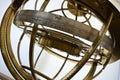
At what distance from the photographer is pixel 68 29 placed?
46 cm

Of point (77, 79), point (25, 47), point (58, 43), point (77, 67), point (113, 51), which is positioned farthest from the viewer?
point (77, 79)

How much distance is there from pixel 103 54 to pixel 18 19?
0.30 metres

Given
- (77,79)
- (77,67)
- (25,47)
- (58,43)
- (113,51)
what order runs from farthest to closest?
(77,79) < (25,47) < (58,43) < (113,51) < (77,67)

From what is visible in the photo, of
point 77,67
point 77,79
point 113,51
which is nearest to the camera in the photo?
point 77,67

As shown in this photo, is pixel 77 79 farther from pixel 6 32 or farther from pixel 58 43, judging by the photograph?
pixel 6 32

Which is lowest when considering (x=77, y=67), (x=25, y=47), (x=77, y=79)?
(x=77, y=79)

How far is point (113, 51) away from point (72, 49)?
0.16 meters

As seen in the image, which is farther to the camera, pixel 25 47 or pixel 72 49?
pixel 25 47

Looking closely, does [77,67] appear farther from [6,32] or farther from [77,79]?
[77,79]

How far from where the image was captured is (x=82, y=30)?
0.48 metres

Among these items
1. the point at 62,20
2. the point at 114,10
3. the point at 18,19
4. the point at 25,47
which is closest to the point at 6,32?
the point at 18,19

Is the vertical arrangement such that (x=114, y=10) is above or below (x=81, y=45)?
above

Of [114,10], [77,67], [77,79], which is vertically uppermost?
[114,10]

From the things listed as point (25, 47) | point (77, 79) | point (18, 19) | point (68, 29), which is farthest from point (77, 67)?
point (77, 79)
